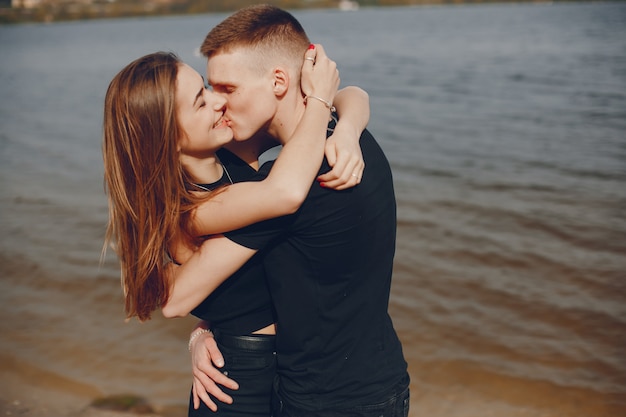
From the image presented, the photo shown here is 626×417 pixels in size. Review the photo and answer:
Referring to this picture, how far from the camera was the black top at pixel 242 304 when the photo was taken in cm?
238

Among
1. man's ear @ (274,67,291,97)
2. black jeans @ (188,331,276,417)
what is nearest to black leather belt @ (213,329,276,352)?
black jeans @ (188,331,276,417)

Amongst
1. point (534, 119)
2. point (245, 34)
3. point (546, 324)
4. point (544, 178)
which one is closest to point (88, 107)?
point (534, 119)

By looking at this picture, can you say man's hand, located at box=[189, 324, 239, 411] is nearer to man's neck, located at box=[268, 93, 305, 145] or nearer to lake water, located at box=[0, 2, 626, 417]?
man's neck, located at box=[268, 93, 305, 145]

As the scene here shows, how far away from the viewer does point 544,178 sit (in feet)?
33.6

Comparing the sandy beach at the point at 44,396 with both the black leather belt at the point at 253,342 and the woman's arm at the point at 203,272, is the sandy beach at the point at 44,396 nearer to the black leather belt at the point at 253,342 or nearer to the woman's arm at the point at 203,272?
the black leather belt at the point at 253,342

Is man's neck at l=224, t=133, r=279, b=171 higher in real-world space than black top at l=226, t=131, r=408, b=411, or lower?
higher

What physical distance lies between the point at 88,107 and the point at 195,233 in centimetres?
1938

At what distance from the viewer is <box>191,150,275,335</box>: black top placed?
2.38 meters

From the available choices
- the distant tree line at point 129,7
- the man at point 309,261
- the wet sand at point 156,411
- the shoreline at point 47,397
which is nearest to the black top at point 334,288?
the man at point 309,261

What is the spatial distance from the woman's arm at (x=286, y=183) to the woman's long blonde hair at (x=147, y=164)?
15 cm

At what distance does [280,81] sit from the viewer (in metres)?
2.42

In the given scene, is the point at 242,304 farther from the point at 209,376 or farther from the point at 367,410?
the point at 367,410

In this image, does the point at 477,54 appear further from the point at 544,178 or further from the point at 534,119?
the point at 544,178

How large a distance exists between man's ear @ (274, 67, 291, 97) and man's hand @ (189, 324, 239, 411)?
3.37 feet
